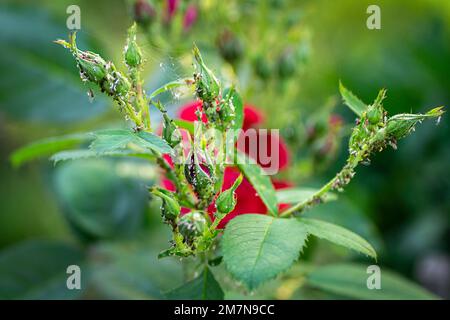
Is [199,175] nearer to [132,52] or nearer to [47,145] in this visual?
[132,52]

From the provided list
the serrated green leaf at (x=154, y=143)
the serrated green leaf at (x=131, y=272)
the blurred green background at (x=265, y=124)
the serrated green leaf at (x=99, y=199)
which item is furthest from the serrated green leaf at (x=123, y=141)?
the serrated green leaf at (x=99, y=199)

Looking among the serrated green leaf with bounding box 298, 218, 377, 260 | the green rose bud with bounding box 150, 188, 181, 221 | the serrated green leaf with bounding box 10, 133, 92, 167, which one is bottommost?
the serrated green leaf with bounding box 298, 218, 377, 260

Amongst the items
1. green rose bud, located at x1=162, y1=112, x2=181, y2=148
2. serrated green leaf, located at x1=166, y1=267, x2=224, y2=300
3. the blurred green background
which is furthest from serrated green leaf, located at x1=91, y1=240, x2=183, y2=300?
green rose bud, located at x1=162, y1=112, x2=181, y2=148

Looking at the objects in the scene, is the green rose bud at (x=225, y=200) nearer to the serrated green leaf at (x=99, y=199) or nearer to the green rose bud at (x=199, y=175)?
the green rose bud at (x=199, y=175)

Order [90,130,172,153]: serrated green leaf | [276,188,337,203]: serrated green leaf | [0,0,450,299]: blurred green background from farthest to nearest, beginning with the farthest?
[0,0,450,299]: blurred green background → [276,188,337,203]: serrated green leaf → [90,130,172,153]: serrated green leaf

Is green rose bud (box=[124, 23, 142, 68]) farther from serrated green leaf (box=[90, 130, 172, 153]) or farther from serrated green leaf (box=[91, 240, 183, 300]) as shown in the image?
serrated green leaf (box=[91, 240, 183, 300])

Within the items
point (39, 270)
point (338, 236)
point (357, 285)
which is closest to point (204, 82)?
point (338, 236)
